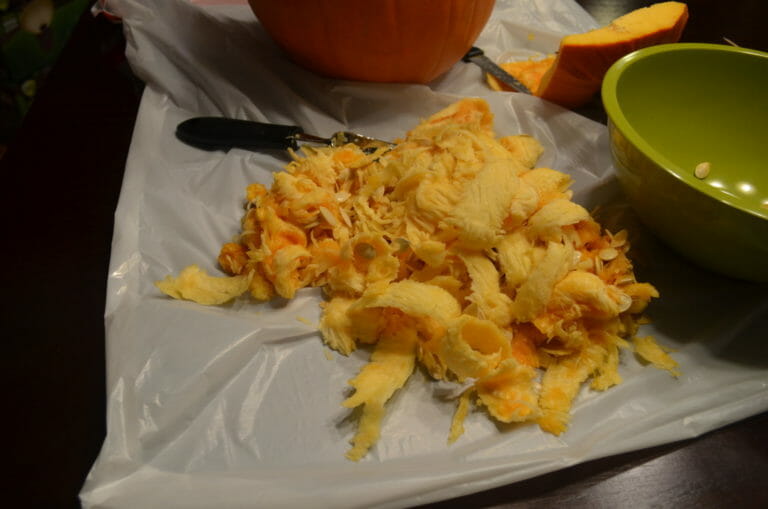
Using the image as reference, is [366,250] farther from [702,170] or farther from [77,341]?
[702,170]

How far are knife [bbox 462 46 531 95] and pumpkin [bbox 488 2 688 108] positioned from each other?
0.04 meters

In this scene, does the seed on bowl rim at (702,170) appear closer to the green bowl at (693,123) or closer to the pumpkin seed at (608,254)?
the green bowl at (693,123)

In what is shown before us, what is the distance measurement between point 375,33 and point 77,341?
1.68 ft

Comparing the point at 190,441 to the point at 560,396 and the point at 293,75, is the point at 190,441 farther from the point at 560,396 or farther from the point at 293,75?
the point at 293,75

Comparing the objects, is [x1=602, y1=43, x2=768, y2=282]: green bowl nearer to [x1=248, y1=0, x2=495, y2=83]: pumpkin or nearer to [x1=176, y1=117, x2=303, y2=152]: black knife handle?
[x1=248, y1=0, x2=495, y2=83]: pumpkin

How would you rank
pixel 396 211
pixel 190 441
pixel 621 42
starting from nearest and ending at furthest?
1. pixel 190 441
2. pixel 396 211
3. pixel 621 42

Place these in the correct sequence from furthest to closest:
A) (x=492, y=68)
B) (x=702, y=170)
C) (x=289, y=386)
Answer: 1. (x=492, y=68)
2. (x=702, y=170)
3. (x=289, y=386)

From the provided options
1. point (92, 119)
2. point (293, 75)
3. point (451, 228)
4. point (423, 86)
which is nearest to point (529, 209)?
point (451, 228)

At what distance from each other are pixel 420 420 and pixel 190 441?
0.66 ft

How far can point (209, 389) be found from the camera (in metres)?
0.49

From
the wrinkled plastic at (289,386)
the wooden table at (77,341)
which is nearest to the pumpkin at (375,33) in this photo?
the wrinkled plastic at (289,386)

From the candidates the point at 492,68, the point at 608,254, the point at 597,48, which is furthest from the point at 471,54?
the point at 608,254

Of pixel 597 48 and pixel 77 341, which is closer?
pixel 77 341

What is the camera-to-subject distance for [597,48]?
0.72m
